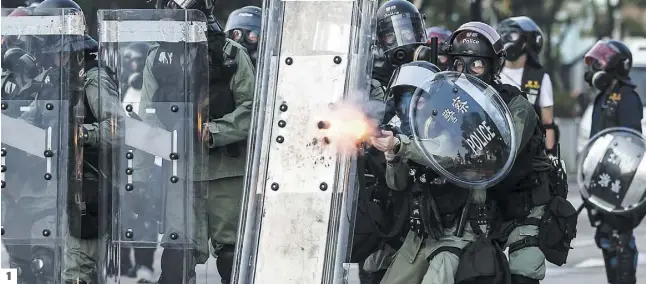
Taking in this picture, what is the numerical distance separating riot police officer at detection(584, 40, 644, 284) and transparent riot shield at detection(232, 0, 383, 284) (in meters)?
5.15

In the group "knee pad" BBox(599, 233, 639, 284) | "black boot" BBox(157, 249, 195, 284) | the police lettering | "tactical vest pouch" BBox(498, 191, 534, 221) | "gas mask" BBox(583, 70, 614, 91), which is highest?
the police lettering

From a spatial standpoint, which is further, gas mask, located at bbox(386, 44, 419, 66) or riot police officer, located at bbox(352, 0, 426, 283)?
gas mask, located at bbox(386, 44, 419, 66)

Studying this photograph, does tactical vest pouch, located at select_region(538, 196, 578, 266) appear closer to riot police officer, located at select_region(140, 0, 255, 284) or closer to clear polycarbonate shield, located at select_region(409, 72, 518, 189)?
clear polycarbonate shield, located at select_region(409, 72, 518, 189)

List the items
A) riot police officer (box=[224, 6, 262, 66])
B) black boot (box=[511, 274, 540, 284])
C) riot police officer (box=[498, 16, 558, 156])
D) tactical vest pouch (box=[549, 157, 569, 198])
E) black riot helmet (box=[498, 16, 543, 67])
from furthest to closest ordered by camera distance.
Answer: black riot helmet (box=[498, 16, 543, 67]) → riot police officer (box=[498, 16, 558, 156]) → riot police officer (box=[224, 6, 262, 66]) → tactical vest pouch (box=[549, 157, 569, 198]) → black boot (box=[511, 274, 540, 284])

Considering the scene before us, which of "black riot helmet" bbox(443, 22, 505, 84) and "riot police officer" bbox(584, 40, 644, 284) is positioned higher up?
"black riot helmet" bbox(443, 22, 505, 84)

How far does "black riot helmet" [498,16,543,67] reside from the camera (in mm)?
11344

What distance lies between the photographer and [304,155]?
6.01 metres

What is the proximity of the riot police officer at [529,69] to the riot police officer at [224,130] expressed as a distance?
3.49m

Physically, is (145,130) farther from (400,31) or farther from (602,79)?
(602,79)

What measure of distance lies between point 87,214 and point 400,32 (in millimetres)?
2075

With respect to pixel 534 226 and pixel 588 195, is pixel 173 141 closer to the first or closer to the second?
pixel 534 226

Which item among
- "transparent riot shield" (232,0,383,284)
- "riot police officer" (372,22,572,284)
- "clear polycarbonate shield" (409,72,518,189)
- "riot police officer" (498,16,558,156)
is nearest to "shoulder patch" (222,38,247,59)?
"riot police officer" (372,22,572,284)

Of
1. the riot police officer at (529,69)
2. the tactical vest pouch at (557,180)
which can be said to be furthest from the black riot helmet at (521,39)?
the tactical vest pouch at (557,180)

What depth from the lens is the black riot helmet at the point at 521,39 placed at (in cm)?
1134
